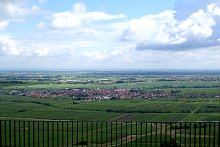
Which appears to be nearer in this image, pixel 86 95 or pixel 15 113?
pixel 15 113

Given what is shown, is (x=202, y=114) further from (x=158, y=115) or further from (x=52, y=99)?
(x=52, y=99)

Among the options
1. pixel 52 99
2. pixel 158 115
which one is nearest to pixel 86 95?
pixel 52 99

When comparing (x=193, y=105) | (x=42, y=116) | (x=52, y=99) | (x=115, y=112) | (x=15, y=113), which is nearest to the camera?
(x=42, y=116)

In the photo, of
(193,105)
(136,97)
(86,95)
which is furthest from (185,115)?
(86,95)

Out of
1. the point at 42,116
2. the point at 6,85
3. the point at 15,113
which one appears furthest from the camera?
the point at 6,85

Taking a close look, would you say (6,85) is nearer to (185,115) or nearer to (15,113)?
(15,113)

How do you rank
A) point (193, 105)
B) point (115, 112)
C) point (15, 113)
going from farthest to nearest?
point (193, 105), point (115, 112), point (15, 113)

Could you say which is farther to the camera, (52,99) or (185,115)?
(52,99)

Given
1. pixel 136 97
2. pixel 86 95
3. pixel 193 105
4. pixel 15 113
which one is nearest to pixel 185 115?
pixel 193 105

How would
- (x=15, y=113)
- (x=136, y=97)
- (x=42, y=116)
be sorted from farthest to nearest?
(x=136, y=97) < (x=15, y=113) < (x=42, y=116)
